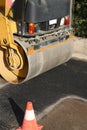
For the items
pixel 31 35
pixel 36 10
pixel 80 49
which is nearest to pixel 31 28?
pixel 31 35

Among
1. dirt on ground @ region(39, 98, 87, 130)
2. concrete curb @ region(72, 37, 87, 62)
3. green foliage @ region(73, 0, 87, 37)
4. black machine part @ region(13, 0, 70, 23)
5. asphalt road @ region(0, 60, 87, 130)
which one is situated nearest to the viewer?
dirt on ground @ region(39, 98, 87, 130)

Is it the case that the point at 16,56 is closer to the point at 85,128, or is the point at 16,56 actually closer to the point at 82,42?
the point at 85,128

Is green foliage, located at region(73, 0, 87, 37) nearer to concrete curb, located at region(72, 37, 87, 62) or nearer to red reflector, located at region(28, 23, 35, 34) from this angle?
concrete curb, located at region(72, 37, 87, 62)

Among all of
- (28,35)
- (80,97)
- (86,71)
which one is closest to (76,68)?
(86,71)

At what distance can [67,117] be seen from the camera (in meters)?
5.14

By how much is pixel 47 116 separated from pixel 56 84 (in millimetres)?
1373

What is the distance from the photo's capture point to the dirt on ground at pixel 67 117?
4867mm

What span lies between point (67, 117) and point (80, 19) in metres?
3.92

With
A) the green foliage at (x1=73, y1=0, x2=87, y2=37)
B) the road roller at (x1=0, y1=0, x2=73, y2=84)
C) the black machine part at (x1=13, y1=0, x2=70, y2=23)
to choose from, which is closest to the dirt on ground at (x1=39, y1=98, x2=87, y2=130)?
the road roller at (x1=0, y1=0, x2=73, y2=84)

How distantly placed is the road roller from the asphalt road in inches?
11.6

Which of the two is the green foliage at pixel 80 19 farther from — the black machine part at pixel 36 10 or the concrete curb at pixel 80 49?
the black machine part at pixel 36 10

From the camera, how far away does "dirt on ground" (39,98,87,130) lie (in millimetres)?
4867

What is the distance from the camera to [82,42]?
26.9 ft

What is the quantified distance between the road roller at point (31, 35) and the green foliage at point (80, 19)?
6.35 feet
